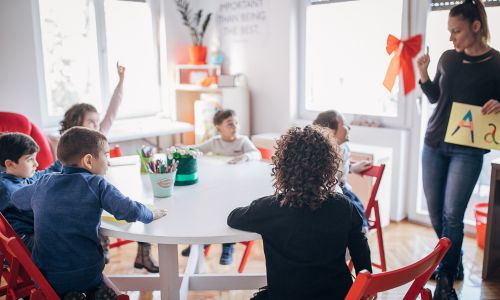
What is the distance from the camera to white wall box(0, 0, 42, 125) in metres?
3.62

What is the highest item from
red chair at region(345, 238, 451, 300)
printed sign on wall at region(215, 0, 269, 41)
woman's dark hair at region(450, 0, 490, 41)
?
printed sign on wall at region(215, 0, 269, 41)

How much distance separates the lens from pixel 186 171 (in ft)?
6.88

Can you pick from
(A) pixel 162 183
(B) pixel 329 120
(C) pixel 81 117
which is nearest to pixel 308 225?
(A) pixel 162 183

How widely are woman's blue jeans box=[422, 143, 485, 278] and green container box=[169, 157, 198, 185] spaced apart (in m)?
1.31

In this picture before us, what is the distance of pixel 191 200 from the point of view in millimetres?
1898

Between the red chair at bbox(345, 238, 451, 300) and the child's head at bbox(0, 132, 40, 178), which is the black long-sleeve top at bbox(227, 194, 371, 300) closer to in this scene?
the red chair at bbox(345, 238, 451, 300)

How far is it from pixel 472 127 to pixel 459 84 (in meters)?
0.23

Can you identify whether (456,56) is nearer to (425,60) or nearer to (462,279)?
(425,60)

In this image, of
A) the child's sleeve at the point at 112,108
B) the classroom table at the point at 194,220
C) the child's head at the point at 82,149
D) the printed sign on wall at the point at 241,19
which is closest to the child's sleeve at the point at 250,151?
the classroom table at the point at 194,220

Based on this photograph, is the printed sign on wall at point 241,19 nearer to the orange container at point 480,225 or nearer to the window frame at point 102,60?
the window frame at point 102,60

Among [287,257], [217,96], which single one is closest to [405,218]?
[217,96]

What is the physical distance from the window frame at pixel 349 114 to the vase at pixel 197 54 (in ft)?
3.39

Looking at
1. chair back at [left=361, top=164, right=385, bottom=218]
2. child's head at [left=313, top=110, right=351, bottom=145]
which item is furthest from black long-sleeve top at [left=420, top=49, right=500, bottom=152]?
child's head at [left=313, top=110, right=351, bottom=145]

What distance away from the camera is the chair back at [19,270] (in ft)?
4.64
